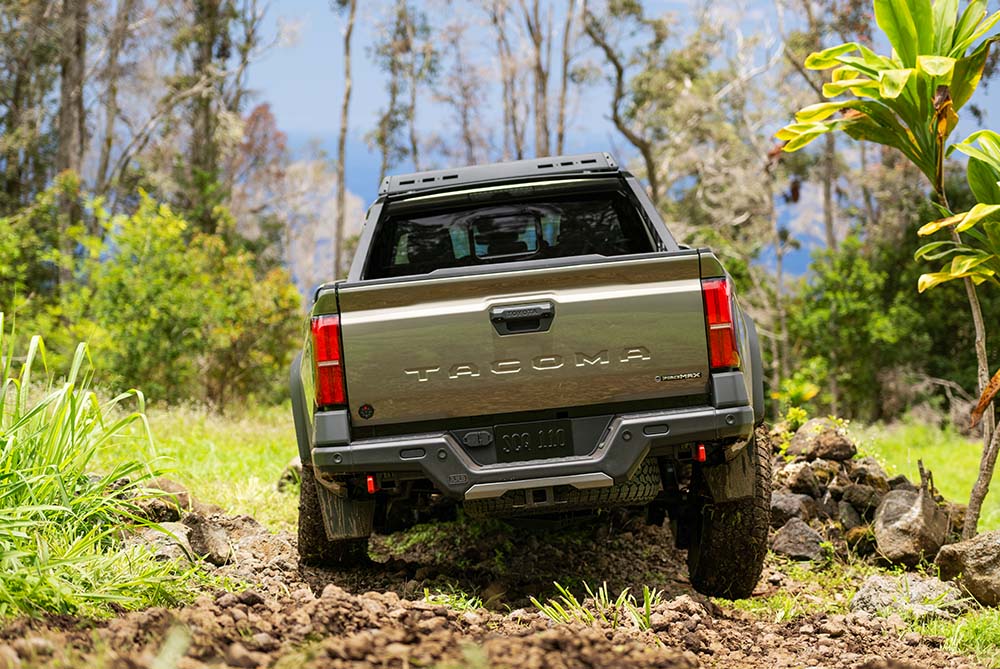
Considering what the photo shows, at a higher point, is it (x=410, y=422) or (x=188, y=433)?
(x=410, y=422)

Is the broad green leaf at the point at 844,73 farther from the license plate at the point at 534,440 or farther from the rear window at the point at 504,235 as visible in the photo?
the license plate at the point at 534,440

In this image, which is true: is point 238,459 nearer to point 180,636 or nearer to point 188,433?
point 188,433

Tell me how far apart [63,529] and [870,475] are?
4726 mm

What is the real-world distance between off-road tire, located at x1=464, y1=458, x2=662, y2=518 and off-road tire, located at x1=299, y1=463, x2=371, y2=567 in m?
0.87

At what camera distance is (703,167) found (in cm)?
2878

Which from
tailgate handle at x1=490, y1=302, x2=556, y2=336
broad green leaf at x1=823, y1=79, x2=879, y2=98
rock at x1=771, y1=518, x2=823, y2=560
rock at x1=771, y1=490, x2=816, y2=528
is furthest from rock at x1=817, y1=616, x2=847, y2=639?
broad green leaf at x1=823, y1=79, x2=879, y2=98

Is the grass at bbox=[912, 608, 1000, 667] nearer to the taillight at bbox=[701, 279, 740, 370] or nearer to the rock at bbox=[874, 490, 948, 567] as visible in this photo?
the rock at bbox=[874, 490, 948, 567]

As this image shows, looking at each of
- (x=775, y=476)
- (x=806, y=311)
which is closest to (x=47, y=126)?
(x=806, y=311)

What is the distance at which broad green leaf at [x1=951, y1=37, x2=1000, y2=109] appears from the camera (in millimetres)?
5301

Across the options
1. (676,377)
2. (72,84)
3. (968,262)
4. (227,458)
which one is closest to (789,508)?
(968,262)

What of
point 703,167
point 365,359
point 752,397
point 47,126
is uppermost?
point 47,126

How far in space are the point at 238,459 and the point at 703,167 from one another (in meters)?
23.1

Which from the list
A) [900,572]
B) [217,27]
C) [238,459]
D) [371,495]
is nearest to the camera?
[371,495]

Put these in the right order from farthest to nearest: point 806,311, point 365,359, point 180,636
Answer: point 806,311 < point 365,359 < point 180,636
